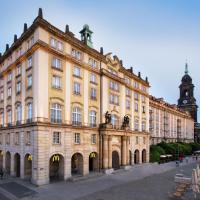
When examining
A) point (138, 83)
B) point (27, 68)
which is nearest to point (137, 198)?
point (27, 68)

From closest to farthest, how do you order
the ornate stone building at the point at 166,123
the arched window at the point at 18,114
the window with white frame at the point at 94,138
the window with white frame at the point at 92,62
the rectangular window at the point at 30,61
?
the rectangular window at the point at 30,61 < the arched window at the point at 18,114 < the window with white frame at the point at 94,138 < the window with white frame at the point at 92,62 < the ornate stone building at the point at 166,123

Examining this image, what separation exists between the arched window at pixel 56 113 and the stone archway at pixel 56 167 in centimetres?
573

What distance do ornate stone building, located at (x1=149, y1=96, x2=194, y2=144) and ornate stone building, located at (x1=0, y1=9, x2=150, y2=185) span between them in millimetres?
29166

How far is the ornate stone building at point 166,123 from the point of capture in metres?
77.3

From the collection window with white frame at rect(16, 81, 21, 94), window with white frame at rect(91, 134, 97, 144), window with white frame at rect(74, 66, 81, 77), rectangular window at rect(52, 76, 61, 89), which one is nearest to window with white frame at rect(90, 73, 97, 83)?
window with white frame at rect(74, 66, 81, 77)

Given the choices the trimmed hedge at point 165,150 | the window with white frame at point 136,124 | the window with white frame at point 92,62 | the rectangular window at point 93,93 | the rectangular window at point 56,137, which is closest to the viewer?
the rectangular window at point 56,137

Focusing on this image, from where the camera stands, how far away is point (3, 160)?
140 feet

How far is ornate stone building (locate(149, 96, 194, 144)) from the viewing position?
77.3 meters

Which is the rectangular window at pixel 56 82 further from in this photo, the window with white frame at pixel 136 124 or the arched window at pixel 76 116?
the window with white frame at pixel 136 124

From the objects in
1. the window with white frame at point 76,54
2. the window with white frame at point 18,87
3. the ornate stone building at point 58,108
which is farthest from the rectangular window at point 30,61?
the window with white frame at point 76,54

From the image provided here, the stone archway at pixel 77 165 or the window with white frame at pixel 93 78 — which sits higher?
the window with white frame at pixel 93 78

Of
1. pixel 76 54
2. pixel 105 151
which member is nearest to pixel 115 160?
pixel 105 151

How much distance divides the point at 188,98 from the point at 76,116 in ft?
330

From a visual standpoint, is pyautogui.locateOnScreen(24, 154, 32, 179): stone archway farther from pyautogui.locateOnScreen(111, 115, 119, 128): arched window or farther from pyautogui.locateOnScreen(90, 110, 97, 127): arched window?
pyautogui.locateOnScreen(111, 115, 119, 128): arched window
